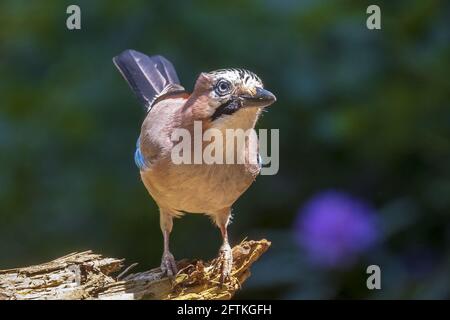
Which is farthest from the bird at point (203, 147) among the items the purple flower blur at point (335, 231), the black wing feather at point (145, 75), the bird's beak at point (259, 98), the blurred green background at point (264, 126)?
the blurred green background at point (264, 126)

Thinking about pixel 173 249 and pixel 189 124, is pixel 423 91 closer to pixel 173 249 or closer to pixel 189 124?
pixel 173 249

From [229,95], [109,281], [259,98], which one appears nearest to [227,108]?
[229,95]

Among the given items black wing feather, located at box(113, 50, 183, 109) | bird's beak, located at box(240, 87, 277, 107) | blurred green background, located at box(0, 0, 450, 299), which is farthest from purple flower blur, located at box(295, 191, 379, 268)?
bird's beak, located at box(240, 87, 277, 107)

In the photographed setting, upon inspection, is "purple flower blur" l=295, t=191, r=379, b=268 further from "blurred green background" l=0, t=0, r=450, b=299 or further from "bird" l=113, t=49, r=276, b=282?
"bird" l=113, t=49, r=276, b=282

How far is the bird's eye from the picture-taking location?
3.24 m

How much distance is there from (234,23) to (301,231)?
1.28 meters

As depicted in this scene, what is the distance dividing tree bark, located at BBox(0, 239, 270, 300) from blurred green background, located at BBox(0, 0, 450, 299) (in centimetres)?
197

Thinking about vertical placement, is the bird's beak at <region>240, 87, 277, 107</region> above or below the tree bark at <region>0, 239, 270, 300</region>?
above

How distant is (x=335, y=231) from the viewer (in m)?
5.20

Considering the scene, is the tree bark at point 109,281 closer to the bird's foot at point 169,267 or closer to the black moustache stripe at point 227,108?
the bird's foot at point 169,267

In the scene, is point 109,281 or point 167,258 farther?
point 167,258

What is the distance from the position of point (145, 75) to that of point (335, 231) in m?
1.63

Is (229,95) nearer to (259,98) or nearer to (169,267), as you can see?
(259,98)
